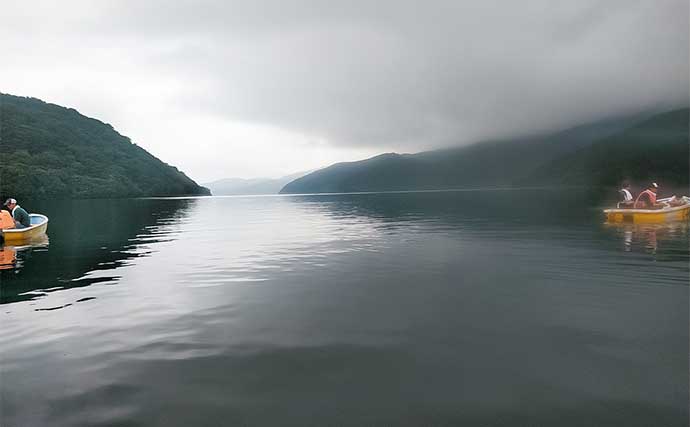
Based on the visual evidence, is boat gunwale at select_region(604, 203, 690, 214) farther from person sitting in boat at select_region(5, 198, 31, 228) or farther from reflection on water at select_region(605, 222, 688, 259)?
person sitting in boat at select_region(5, 198, 31, 228)

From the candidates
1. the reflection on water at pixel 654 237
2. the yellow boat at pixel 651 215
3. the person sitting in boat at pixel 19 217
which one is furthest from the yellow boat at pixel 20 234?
the yellow boat at pixel 651 215

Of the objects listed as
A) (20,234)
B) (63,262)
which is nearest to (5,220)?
(20,234)

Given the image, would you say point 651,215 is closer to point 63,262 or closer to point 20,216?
point 63,262

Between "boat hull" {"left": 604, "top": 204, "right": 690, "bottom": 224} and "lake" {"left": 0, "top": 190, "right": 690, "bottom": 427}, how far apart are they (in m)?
19.4

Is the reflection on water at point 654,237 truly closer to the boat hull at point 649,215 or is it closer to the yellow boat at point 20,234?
the boat hull at point 649,215

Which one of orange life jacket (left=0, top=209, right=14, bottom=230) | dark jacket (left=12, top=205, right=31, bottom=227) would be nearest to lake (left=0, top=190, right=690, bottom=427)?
orange life jacket (left=0, top=209, right=14, bottom=230)

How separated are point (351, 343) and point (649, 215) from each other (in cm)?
4268

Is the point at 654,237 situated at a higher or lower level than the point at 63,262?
higher

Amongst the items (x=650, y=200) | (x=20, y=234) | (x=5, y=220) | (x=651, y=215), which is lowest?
(x=20, y=234)

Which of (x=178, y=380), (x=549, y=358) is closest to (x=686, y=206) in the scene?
(x=549, y=358)

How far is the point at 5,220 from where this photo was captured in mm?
34156

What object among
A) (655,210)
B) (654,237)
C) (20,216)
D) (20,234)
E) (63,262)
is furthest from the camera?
(655,210)

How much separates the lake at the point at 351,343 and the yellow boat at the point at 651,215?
63.5ft

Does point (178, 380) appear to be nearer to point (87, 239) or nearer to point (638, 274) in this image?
point (638, 274)
